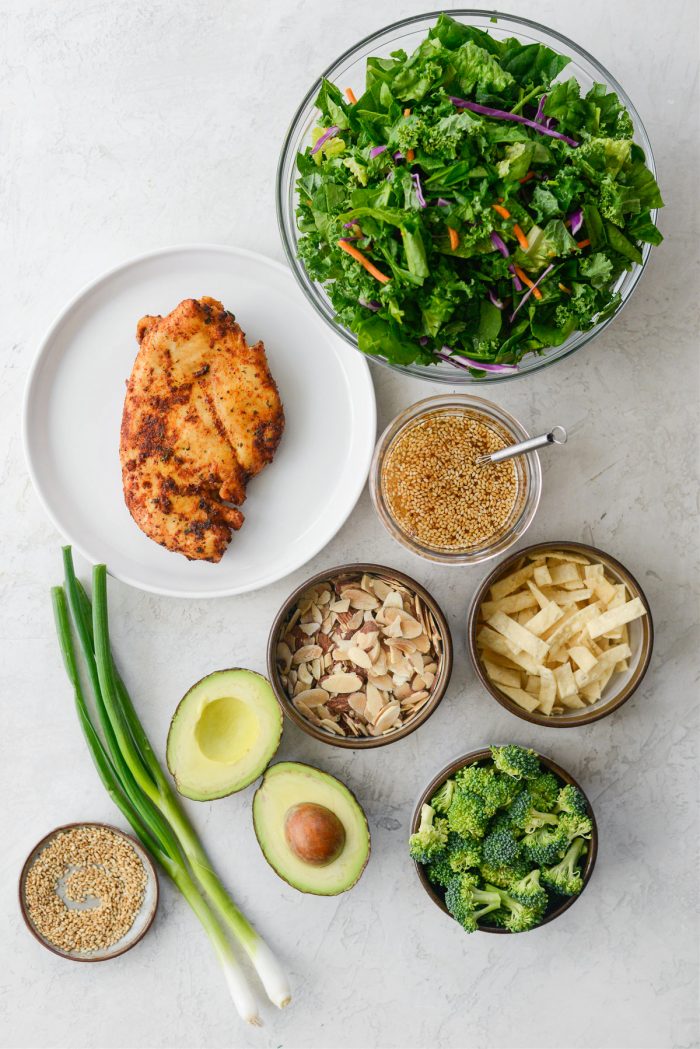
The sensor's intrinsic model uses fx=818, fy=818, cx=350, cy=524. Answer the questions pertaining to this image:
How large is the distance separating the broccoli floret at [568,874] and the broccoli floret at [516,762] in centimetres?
23

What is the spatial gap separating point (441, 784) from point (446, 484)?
31.8 inches

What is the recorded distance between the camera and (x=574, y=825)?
2137mm

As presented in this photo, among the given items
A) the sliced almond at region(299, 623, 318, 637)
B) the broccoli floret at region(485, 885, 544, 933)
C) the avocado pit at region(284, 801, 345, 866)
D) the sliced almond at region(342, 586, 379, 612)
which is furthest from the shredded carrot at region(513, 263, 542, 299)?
the broccoli floret at region(485, 885, 544, 933)

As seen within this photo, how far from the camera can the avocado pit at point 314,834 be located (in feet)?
6.95

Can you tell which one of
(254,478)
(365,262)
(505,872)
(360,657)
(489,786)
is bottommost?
(505,872)

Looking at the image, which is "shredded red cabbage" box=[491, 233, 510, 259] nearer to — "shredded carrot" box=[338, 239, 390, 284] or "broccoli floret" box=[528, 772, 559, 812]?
"shredded carrot" box=[338, 239, 390, 284]

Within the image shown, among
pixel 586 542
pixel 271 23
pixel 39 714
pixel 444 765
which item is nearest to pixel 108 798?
pixel 39 714

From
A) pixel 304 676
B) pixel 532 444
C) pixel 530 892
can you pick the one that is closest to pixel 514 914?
pixel 530 892

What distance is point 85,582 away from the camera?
2359 millimetres

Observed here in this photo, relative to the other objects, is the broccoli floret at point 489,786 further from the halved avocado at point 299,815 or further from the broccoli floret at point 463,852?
the halved avocado at point 299,815

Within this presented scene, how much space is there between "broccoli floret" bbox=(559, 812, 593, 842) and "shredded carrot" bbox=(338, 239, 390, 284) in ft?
4.75

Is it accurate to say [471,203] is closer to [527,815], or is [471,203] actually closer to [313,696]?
[313,696]

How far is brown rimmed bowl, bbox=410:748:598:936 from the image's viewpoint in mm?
2158

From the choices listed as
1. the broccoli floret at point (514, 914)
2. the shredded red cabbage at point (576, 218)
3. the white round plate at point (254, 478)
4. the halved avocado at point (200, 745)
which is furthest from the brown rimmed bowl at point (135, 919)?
the shredded red cabbage at point (576, 218)
